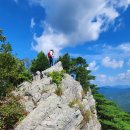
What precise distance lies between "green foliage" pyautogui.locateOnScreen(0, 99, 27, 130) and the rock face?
3.74 feet

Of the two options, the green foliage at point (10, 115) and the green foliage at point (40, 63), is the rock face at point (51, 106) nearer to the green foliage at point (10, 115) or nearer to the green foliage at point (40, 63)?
the green foliage at point (10, 115)

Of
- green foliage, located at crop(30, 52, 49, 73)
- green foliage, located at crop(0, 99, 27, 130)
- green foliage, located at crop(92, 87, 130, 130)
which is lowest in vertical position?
green foliage, located at crop(0, 99, 27, 130)

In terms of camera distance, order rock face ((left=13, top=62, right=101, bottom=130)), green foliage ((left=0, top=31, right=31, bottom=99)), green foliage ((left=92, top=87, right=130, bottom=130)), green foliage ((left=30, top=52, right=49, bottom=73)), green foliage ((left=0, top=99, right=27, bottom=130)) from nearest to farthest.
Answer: rock face ((left=13, top=62, right=101, bottom=130)), green foliage ((left=0, top=99, right=27, bottom=130)), green foliage ((left=0, top=31, right=31, bottom=99)), green foliage ((left=30, top=52, right=49, bottom=73)), green foliage ((left=92, top=87, right=130, bottom=130))

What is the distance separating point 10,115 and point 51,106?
4684 millimetres

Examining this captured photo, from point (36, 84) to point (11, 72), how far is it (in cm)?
374

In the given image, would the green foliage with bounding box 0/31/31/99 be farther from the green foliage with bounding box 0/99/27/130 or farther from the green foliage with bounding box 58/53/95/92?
the green foliage with bounding box 58/53/95/92

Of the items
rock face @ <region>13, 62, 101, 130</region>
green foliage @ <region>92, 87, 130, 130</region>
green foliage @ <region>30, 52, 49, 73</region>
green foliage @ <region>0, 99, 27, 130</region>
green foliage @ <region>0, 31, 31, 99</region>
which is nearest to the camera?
rock face @ <region>13, 62, 101, 130</region>

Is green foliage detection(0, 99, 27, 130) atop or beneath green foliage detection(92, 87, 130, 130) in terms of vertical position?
beneath

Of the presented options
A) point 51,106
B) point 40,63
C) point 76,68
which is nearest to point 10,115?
point 51,106

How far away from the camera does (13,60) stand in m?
40.4

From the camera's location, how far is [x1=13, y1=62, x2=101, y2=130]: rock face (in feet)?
110

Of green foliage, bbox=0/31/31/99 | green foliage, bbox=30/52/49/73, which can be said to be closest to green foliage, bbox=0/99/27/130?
green foliage, bbox=0/31/31/99

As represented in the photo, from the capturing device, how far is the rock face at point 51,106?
3356 cm

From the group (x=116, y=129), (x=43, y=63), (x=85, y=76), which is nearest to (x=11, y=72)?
(x=43, y=63)
